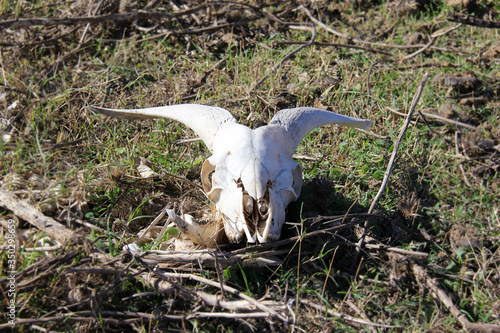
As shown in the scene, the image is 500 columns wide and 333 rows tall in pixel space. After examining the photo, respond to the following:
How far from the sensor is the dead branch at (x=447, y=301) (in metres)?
2.40

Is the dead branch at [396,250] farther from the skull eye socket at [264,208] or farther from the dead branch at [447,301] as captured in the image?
the skull eye socket at [264,208]

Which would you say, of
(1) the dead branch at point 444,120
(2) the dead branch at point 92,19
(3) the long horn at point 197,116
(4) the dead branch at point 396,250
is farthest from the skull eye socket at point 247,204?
(2) the dead branch at point 92,19

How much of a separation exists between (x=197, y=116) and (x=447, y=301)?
6.24ft

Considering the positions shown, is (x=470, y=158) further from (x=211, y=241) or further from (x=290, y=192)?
(x=211, y=241)

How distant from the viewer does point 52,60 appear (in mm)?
4508

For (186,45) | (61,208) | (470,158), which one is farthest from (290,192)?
(186,45)

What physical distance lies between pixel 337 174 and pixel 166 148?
4.54 ft

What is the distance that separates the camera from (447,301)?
255 centimetres

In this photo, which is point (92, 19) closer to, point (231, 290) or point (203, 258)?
point (203, 258)

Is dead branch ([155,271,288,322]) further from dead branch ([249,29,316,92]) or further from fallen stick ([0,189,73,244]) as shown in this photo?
dead branch ([249,29,316,92])

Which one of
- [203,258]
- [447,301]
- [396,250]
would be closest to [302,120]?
[396,250]

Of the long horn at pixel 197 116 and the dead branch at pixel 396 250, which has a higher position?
the long horn at pixel 197 116

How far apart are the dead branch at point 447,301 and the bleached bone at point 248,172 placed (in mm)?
860

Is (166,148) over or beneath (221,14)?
beneath
